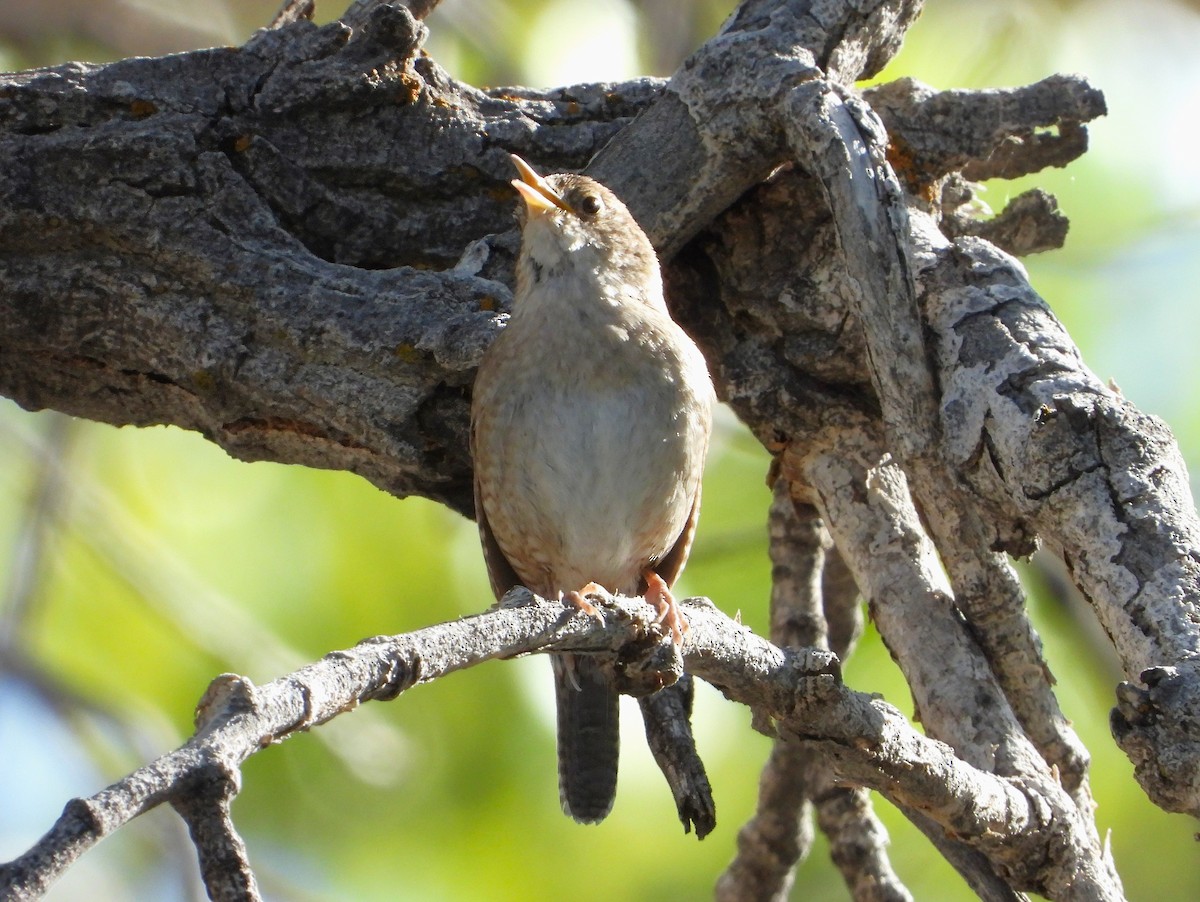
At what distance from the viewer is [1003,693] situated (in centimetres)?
292

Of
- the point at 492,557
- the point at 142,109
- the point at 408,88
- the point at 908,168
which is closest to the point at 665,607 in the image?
the point at 492,557

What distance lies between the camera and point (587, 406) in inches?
130

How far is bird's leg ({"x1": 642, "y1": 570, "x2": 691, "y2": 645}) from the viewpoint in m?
2.42

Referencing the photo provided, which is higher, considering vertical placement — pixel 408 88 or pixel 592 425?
pixel 408 88

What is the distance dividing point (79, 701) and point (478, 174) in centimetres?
184

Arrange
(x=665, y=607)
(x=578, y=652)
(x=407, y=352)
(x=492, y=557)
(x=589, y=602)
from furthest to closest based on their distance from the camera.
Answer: (x=492, y=557) < (x=407, y=352) < (x=665, y=607) < (x=589, y=602) < (x=578, y=652)

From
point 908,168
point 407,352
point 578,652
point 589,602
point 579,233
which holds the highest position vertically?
point 908,168

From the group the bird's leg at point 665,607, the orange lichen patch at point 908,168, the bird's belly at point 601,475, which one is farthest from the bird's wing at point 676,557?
the orange lichen patch at point 908,168

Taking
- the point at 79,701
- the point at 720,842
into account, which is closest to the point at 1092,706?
the point at 720,842

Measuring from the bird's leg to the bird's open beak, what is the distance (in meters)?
0.95

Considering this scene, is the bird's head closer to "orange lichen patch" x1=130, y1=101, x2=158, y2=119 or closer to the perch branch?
"orange lichen patch" x1=130, y1=101, x2=158, y2=119

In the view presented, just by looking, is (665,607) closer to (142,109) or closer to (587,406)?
(587,406)

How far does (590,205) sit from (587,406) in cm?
49

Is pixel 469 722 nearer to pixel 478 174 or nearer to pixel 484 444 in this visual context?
pixel 484 444
